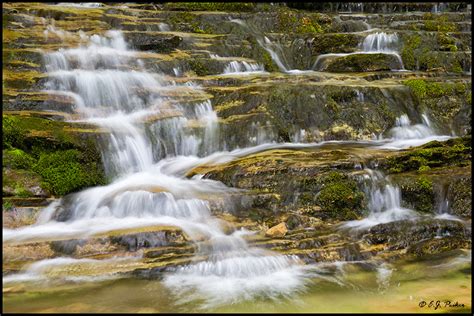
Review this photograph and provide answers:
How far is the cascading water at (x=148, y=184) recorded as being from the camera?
6.39 m

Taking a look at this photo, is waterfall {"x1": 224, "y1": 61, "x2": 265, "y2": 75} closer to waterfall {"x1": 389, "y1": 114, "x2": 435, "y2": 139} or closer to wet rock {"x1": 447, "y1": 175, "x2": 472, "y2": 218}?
waterfall {"x1": 389, "y1": 114, "x2": 435, "y2": 139}

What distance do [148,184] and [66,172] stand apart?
5.32 ft

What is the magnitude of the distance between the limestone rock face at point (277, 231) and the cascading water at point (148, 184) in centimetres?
53

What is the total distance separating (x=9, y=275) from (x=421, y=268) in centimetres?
581

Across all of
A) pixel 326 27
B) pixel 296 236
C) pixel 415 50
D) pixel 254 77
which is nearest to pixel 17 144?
pixel 296 236

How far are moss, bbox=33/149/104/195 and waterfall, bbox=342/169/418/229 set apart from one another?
204 inches

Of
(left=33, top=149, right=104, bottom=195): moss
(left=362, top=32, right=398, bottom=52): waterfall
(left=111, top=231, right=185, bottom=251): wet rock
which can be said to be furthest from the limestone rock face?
(left=362, top=32, right=398, bottom=52): waterfall

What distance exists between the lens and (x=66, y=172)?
29.5 feet

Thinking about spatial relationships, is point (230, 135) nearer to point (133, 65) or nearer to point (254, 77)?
point (254, 77)

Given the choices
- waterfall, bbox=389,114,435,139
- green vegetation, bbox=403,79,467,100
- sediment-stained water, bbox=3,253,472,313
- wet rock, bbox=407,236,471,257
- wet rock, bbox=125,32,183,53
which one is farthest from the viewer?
wet rock, bbox=125,32,183,53

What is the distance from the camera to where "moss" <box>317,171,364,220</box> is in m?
8.09

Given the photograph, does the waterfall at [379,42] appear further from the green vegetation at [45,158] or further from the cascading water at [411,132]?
the green vegetation at [45,158]

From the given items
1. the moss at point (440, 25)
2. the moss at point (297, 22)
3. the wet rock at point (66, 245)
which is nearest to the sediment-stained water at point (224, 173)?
the wet rock at point (66, 245)

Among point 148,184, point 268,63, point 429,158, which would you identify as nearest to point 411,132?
point 429,158
